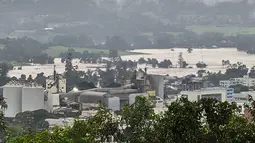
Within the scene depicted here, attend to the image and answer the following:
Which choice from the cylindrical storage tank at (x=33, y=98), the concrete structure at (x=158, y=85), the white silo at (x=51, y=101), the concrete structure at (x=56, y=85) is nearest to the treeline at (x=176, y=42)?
the concrete structure at (x=158, y=85)

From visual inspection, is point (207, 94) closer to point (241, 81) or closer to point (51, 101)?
point (51, 101)

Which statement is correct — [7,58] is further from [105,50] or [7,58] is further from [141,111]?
[141,111]

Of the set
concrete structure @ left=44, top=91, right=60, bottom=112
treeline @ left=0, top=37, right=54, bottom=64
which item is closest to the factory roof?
concrete structure @ left=44, top=91, right=60, bottom=112

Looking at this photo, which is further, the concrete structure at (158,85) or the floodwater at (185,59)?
the floodwater at (185,59)

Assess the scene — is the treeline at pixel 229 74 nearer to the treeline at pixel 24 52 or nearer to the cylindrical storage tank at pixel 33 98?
the treeline at pixel 24 52

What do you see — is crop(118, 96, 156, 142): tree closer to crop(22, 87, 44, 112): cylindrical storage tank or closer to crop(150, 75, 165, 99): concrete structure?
crop(22, 87, 44, 112): cylindrical storage tank

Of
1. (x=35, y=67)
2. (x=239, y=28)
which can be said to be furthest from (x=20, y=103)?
(x=239, y=28)

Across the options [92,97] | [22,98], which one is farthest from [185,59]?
[22,98]
